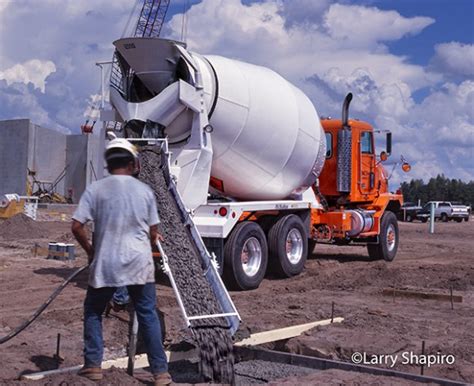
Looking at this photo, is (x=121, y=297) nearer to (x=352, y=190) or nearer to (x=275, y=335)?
(x=275, y=335)

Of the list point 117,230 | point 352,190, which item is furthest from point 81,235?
point 352,190

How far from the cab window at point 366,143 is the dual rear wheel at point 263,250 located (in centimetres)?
356

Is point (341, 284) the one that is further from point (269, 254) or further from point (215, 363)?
point (215, 363)

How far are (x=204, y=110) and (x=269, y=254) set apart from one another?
3575 millimetres

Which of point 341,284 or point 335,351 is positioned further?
point 341,284

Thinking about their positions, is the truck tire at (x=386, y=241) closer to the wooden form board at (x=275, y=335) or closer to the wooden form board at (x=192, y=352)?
the wooden form board at (x=192, y=352)

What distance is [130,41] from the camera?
11453mm

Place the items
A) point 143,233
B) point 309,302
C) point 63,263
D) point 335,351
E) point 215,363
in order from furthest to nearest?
point 63,263, point 309,302, point 335,351, point 215,363, point 143,233

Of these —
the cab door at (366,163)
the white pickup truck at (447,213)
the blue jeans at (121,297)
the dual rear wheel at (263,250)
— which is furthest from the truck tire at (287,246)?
the white pickup truck at (447,213)

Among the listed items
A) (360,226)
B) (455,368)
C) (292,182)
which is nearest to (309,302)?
(292,182)

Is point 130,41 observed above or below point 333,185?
above

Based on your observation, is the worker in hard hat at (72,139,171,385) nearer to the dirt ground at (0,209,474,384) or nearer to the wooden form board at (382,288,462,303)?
the dirt ground at (0,209,474,384)

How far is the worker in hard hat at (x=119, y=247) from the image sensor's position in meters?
5.52

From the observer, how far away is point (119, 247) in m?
5.52
